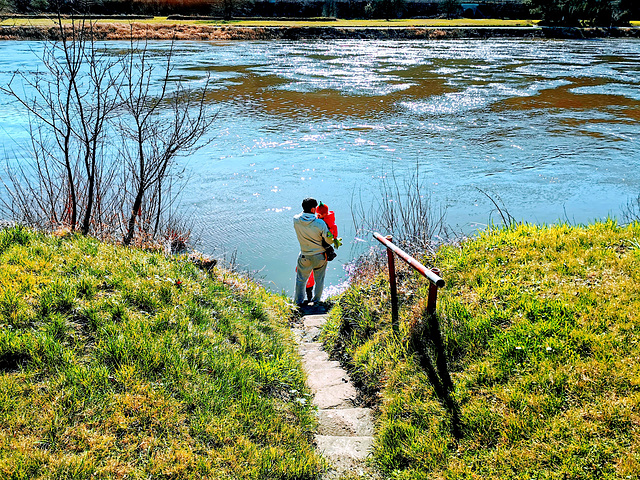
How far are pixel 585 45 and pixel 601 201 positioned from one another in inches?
1722

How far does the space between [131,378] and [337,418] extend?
2032 mm

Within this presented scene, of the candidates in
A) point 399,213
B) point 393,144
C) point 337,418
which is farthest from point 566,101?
point 337,418

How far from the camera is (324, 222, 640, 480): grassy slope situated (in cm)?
395

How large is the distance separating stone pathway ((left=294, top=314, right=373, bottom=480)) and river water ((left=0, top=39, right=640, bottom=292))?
3392mm

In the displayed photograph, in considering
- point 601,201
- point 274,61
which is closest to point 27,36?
point 274,61

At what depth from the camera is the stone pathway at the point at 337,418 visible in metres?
4.55

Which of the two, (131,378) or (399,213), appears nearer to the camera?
(131,378)

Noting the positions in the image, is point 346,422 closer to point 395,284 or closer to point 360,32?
point 395,284

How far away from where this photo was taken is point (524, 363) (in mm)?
4699

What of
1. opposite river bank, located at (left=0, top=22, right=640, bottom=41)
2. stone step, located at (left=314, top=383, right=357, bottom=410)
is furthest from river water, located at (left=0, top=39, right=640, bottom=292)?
opposite river bank, located at (left=0, top=22, right=640, bottom=41)

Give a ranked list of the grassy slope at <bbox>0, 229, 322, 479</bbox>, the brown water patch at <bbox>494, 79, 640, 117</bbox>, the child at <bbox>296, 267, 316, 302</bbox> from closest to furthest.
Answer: the grassy slope at <bbox>0, 229, 322, 479</bbox>
the child at <bbox>296, 267, 316, 302</bbox>
the brown water patch at <bbox>494, 79, 640, 117</bbox>

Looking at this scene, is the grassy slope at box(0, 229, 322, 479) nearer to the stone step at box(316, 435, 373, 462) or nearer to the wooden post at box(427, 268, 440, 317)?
the stone step at box(316, 435, 373, 462)

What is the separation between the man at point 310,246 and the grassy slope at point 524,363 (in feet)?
6.99

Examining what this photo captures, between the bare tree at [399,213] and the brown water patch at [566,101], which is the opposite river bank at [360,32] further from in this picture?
the bare tree at [399,213]
